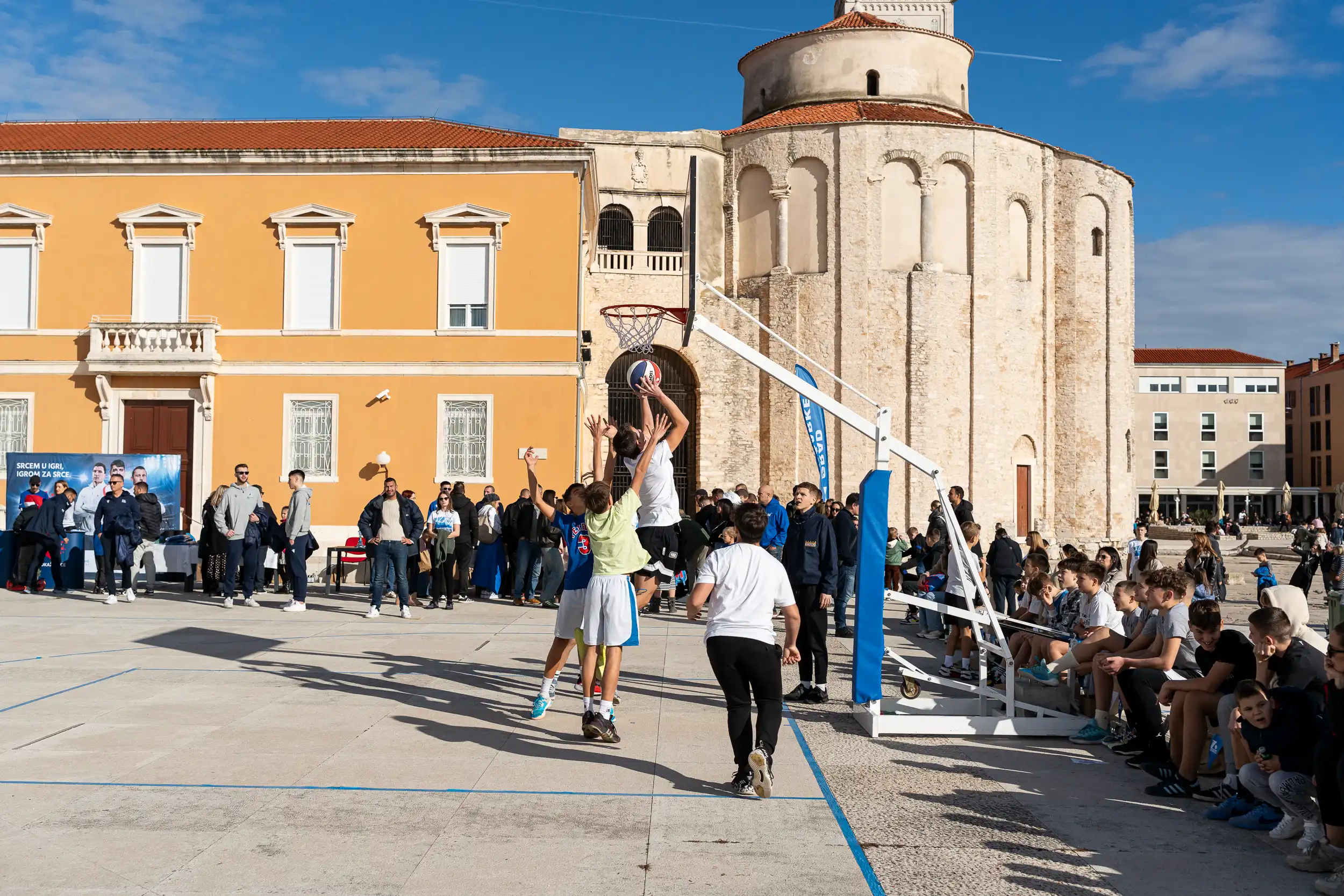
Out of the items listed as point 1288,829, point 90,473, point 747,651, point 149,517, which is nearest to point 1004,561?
point 1288,829

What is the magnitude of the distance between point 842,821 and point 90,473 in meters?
17.1

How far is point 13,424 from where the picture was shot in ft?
78.3

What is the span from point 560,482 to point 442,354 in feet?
12.4

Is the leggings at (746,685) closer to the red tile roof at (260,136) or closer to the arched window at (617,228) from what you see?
the red tile roof at (260,136)

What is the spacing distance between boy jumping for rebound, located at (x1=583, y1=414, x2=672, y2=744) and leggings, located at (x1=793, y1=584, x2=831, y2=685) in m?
2.05

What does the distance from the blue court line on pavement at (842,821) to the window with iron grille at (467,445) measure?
52.3ft

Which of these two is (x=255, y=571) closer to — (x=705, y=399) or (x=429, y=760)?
(x=429, y=760)

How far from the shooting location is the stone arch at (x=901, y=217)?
3703cm

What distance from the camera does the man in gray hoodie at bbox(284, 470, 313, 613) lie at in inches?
615

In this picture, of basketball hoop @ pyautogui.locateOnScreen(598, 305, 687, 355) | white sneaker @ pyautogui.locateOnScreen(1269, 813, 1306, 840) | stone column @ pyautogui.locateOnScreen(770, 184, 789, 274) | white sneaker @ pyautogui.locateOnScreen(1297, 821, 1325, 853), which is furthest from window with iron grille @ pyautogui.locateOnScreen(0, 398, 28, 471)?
white sneaker @ pyautogui.locateOnScreen(1297, 821, 1325, 853)

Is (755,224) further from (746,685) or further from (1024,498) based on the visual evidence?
(746,685)

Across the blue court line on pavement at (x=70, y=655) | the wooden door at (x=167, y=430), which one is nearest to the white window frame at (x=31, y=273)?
the wooden door at (x=167, y=430)

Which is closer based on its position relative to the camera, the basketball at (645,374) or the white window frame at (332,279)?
the basketball at (645,374)

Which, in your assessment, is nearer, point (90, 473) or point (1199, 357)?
point (90, 473)
